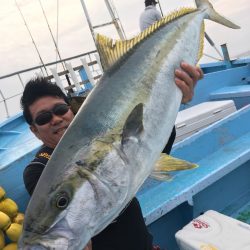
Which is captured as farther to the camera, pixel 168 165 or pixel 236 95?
pixel 236 95

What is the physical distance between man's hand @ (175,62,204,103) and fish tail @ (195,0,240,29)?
69cm

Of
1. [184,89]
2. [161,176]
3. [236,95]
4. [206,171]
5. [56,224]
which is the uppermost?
[184,89]

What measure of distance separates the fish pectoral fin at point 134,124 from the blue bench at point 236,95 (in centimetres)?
484

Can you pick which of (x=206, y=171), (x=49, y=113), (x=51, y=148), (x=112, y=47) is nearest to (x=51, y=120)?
(x=49, y=113)

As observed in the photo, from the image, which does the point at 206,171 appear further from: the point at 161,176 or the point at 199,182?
the point at 161,176

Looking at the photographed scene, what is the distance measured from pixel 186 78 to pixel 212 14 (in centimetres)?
92

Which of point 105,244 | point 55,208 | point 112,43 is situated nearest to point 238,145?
point 105,244

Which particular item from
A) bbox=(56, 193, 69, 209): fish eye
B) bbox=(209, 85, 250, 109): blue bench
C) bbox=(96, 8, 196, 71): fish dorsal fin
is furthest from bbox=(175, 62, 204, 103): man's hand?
bbox=(209, 85, 250, 109): blue bench

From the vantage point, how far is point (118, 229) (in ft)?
6.91

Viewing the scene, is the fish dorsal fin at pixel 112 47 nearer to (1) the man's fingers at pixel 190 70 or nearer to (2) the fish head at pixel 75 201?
(1) the man's fingers at pixel 190 70

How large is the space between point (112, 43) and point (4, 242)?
1695mm

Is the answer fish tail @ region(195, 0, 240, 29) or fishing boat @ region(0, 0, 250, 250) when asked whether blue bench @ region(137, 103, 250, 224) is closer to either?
fishing boat @ region(0, 0, 250, 250)

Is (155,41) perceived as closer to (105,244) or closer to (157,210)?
(105,244)

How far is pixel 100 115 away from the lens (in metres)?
1.51
